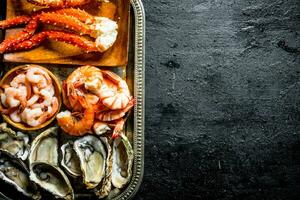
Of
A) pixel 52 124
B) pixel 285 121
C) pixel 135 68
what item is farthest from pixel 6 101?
pixel 285 121

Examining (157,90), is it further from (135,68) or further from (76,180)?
(76,180)

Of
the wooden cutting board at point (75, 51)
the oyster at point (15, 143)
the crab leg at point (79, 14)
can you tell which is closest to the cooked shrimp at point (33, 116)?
the oyster at point (15, 143)

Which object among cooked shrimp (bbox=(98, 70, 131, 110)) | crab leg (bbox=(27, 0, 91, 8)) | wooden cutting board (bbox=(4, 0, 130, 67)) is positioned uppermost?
crab leg (bbox=(27, 0, 91, 8))

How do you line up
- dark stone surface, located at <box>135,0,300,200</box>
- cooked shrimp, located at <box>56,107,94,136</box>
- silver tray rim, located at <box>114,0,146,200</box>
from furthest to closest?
1. dark stone surface, located at <box>135,0,300,200</box>
2. silver tray rim, located at <box>114,0,146,200</box>
3. cooked shrimp, located at <box>56,107,94,136</box>

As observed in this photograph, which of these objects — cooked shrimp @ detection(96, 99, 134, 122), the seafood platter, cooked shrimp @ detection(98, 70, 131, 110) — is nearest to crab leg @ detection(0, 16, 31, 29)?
the seafood platter

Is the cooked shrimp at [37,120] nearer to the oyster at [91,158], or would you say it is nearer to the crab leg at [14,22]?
the oyster at [91,158]

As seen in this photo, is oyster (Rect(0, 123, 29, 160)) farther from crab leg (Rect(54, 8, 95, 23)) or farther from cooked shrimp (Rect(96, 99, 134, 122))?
crab leg (Rect(54, 8, 95, 23))

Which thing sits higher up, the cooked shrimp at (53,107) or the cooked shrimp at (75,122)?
the cooked shrimp at (53,107)
